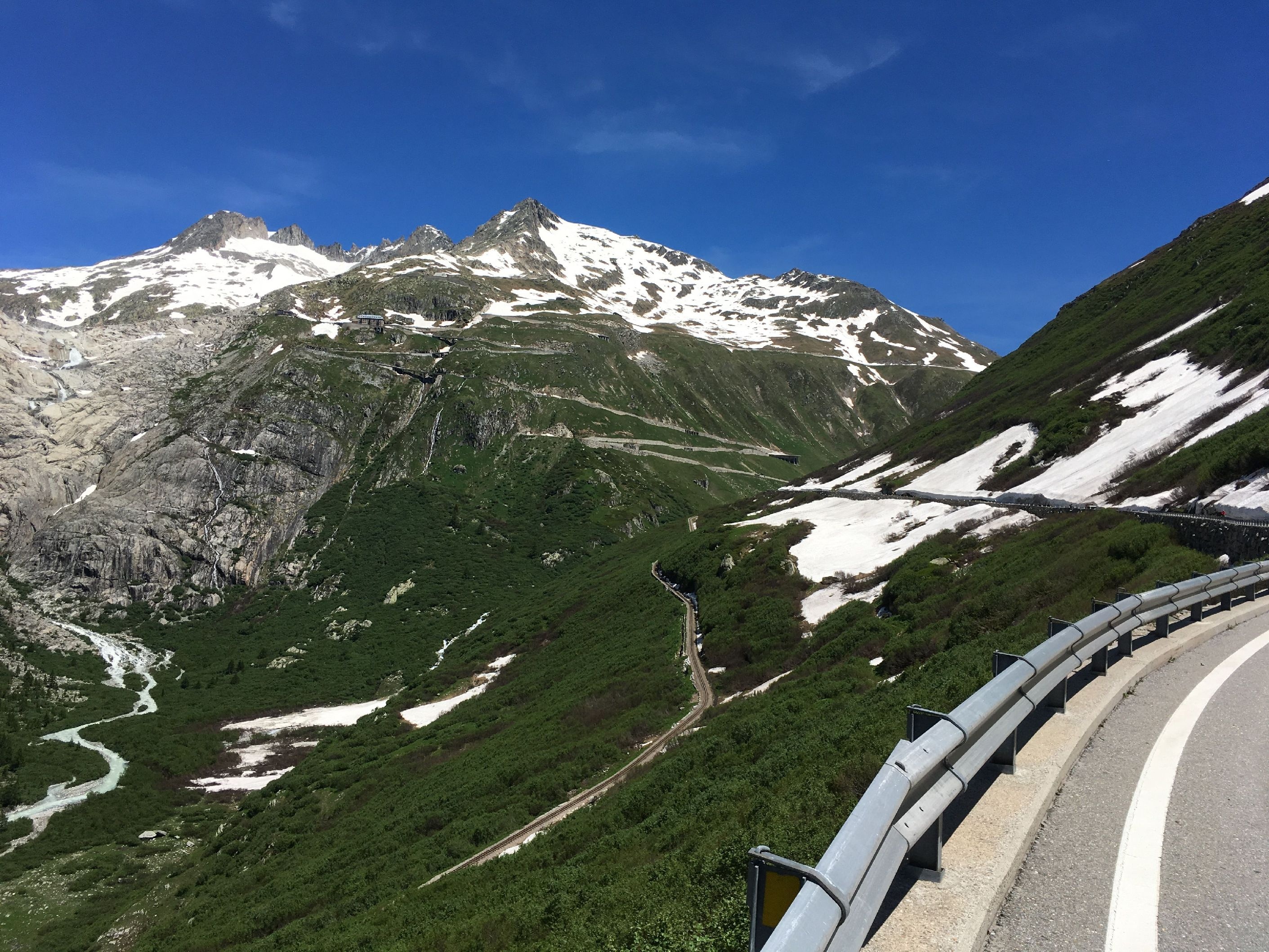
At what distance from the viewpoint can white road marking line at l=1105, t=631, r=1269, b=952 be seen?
16.2 feet

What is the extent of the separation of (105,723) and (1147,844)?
319 ft

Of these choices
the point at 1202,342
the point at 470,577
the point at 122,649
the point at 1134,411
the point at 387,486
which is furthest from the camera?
the point at 387,486

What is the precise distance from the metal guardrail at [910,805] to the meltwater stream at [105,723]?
229ft

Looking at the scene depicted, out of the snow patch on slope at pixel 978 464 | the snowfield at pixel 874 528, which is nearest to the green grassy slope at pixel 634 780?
the snowfield at pixel 874 528

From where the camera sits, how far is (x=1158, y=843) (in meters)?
6.17

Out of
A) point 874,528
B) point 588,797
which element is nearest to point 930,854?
point 588,797

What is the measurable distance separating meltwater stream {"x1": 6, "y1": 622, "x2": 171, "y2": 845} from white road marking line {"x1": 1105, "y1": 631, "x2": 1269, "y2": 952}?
2784 inches

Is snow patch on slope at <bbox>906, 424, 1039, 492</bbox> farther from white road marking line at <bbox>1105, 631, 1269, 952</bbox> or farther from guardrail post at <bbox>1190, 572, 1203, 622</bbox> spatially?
white road marking line at <bbox>1105, 631, 1269, 952</bbox>

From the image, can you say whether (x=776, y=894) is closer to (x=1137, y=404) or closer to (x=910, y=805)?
(x=910, y=805)

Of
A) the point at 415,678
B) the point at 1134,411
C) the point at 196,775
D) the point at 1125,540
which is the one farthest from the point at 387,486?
the point at 1125,540

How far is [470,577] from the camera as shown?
363 ft

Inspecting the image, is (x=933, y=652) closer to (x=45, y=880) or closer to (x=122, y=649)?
(x=45, y=880)

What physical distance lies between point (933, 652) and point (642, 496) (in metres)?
118

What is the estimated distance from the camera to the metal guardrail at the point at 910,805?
3877 millimetres
